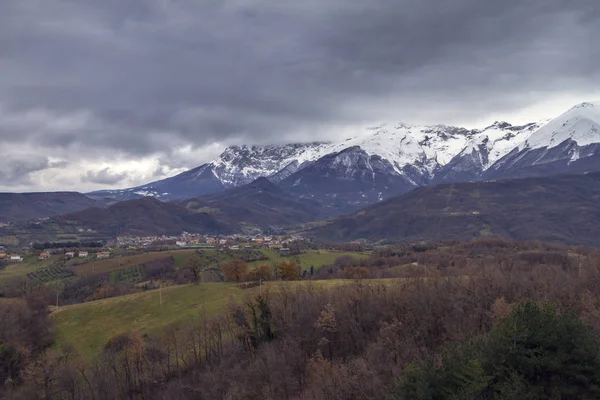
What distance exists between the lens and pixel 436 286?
279ft

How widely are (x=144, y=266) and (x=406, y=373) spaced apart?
17368 centimetres

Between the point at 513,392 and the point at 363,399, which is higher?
the point at 513,392

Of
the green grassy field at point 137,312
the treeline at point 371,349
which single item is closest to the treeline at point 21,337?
the green grassy field at point 137,312

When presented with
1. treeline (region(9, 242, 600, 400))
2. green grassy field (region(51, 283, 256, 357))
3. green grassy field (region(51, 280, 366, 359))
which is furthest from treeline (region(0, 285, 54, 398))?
treeline (region(9, 242, 600, 400))

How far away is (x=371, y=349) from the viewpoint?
70000 mm

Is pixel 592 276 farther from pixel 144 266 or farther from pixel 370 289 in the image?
pixel 144 266

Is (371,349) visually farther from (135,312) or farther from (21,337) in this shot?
(21,337)

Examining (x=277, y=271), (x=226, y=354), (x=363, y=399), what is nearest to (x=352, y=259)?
(x=277, y=271)

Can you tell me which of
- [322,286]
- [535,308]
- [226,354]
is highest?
[535,308]

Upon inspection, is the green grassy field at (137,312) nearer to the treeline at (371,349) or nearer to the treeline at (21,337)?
Answer: the treeline at (21,337)

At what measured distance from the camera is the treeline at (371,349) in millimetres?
38969

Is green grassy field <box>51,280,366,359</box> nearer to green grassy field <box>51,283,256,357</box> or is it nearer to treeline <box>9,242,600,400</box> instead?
green grassy field <box>51,283,256,357</box>

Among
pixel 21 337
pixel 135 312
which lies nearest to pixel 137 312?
pixel 135 312

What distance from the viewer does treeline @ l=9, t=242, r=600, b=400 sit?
3897 centimetres
